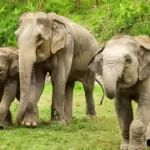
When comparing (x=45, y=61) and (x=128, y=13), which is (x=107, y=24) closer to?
(x=128, y=13)

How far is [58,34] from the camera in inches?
350

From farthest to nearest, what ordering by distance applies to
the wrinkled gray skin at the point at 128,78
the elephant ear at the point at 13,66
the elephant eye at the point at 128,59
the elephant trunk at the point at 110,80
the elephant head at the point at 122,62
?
the elephant ear at the point at 13,66 < the elephant eye at the point at 128,59 < the wrinkled gray skin at the point at 128,78 < the elephant head at the point at 122,62 < the elephant trunk at the point at 110,80

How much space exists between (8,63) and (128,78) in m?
2.70

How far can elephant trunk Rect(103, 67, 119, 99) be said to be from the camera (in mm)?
5699

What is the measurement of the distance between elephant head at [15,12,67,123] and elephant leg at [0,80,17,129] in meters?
0.27

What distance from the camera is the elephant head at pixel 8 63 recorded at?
8.33m

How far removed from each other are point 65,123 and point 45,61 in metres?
0.98

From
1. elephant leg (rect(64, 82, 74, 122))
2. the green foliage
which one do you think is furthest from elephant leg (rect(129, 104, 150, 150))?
the green foliage

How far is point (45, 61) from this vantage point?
8898 millimetres

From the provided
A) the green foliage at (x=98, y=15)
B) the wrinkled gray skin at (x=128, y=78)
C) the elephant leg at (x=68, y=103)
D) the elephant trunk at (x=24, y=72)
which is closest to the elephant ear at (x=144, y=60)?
the wrinkled gray skin at (x=128, y=78)

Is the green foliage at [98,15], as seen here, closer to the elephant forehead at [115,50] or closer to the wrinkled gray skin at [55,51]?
the wrinkled gray skin at [55,51]

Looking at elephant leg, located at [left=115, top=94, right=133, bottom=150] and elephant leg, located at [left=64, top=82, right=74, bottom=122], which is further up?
elephant leg, located at [left=115, top=94, right=133, bottom=150]

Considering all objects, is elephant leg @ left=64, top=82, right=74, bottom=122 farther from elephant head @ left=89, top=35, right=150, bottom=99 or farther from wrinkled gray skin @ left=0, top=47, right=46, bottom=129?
elephant head @ left=89, top=35, right=150, bottom=99

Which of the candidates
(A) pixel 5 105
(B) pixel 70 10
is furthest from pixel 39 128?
(B) pixel 70 10
